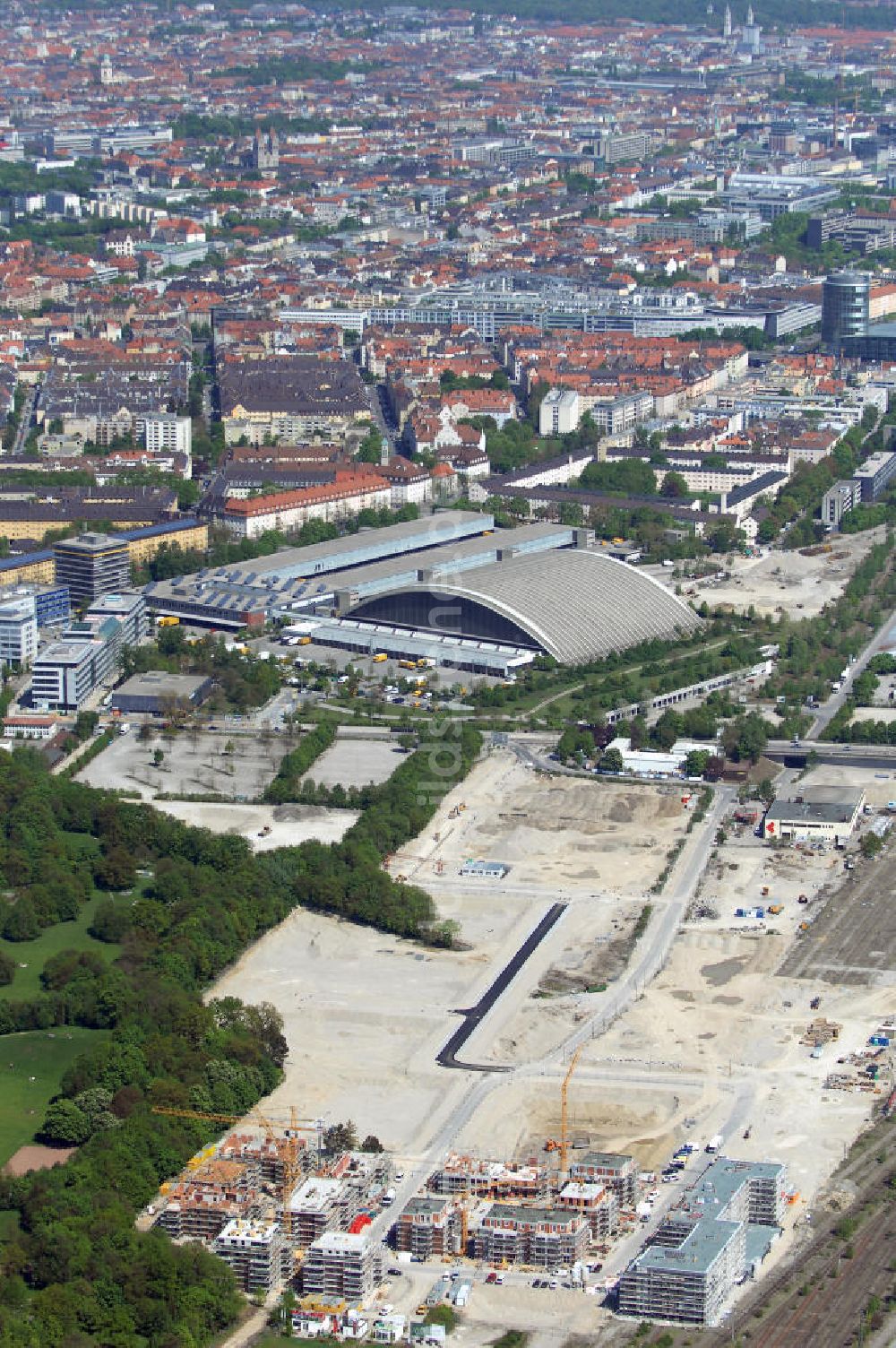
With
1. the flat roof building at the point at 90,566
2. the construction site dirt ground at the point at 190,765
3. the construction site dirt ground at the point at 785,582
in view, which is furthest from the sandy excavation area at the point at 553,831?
the flat roof building at the point at 90,566

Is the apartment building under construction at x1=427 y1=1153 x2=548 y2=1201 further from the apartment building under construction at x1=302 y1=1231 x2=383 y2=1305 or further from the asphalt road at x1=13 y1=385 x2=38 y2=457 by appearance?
the asphalt road at x1=13 y1=385 x2=38 y2=457

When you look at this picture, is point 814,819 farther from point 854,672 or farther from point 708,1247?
point 708,1247

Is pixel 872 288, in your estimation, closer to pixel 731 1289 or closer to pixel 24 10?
pixel 731 1289

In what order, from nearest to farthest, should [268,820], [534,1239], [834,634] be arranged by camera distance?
[534,1239]
[268,820]
[834,634]

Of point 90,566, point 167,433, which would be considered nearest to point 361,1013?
point 90,566

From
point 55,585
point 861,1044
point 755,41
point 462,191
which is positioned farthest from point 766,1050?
point 755,41

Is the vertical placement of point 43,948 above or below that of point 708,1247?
below

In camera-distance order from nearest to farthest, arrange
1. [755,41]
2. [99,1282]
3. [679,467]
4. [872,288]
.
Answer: [99,1282]
[679,467]
[872,288]
[755,41]
